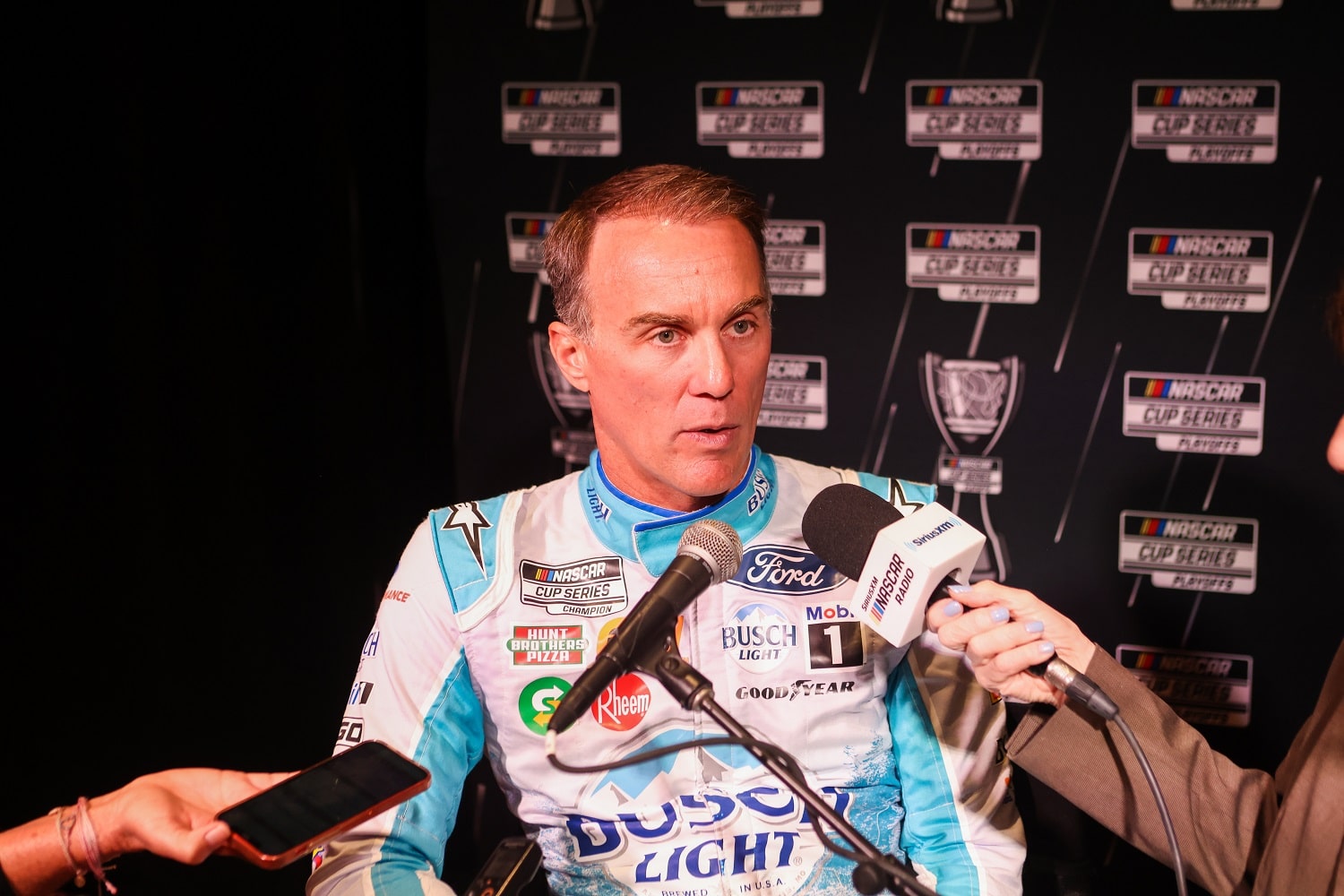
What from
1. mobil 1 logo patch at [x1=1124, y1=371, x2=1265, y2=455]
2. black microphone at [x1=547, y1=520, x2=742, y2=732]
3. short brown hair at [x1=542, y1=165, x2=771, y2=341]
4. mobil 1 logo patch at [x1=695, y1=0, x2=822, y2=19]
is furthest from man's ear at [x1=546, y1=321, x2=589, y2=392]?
mobil 1 logo patch at [x1=1124, y1=371, x2=1265, y2=455]

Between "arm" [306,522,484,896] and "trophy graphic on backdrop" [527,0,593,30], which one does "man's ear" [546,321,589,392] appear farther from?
"trophy graphic on backdrop" [527,0,593,30]

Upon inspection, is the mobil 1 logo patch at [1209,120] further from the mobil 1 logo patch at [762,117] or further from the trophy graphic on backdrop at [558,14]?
the trophy graphic on backdrop at [558,14]

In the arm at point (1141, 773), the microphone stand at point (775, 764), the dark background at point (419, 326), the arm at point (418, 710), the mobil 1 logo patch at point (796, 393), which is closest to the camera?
the microphone stand at point (775, 764)

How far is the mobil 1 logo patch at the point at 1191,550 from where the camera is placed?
8.26 feet

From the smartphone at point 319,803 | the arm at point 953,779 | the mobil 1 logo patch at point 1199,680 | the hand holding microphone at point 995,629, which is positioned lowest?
the mobil 1 logo patch at point 1199,680

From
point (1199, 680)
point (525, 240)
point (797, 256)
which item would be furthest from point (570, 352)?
point (1199, 680)

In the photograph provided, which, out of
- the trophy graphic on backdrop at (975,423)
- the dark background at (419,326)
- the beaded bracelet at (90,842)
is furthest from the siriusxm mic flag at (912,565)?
the trophy graphic on backdrop at (975,423)

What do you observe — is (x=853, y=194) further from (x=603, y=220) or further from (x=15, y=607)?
(x=15, y=607)

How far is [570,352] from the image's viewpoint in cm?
176

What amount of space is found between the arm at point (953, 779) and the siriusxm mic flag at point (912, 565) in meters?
0.46

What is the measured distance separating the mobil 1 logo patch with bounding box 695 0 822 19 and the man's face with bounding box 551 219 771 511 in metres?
1.25

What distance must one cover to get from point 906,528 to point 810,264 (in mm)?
1644

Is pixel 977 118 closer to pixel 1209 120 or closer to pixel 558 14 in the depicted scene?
pixel 1209 120

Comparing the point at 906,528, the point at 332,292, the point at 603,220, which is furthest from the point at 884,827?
the point at 332,292
